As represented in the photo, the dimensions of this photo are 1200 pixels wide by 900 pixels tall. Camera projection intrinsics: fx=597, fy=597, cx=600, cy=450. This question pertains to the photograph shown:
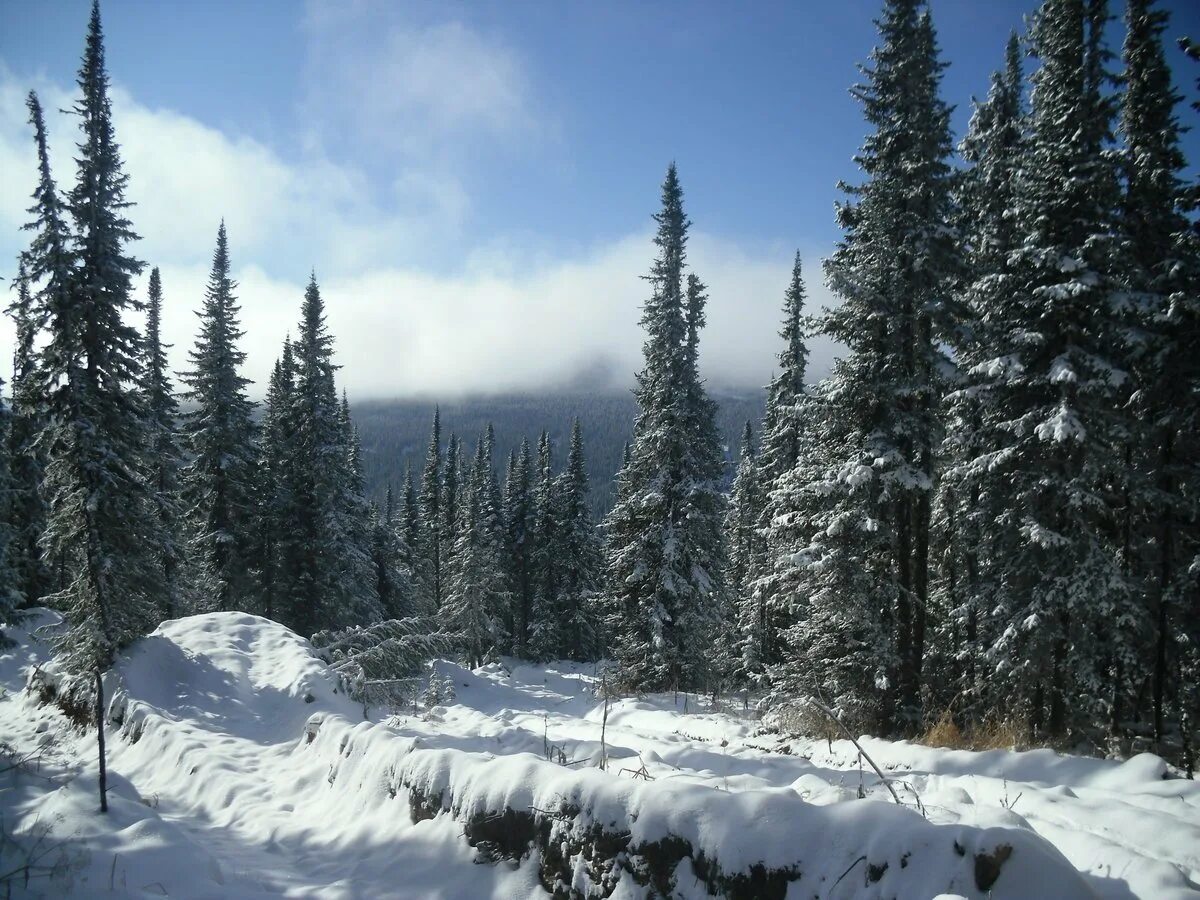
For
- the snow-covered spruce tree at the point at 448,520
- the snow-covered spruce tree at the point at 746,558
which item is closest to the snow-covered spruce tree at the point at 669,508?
the snow-covered spruce tree at the point at 746,558

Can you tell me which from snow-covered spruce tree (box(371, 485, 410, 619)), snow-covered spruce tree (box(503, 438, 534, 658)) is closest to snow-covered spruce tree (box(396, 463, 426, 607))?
snow-covered spruce tree (box(371, 485, 410, 619))

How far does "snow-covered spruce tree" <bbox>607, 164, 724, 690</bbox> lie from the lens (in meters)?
20.3

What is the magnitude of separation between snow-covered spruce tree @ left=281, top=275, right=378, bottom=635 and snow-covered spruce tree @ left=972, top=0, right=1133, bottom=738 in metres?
24.4

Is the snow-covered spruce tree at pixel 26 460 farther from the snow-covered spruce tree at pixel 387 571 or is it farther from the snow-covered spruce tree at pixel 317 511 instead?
the snow-covered spruce tree at pixel 387 571

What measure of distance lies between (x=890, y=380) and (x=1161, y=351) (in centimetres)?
484

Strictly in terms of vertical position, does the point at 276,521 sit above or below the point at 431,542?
above

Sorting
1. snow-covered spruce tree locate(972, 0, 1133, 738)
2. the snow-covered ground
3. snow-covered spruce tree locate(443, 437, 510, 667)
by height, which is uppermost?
snow-covered spruce tree locate(972, 0, 1133, 738)

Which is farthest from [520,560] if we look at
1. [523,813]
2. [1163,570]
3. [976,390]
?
[523,813]

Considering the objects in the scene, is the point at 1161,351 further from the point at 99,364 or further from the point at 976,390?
the point at 99,364

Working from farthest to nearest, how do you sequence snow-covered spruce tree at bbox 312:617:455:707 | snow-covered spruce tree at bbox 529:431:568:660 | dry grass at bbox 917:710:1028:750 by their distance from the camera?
snow-covered spruce tree at bbox 529:431:568:660 → snow-covered spruce tree at bbox 312:617:455:707 → dry grass at bbox 917:710:1028:750

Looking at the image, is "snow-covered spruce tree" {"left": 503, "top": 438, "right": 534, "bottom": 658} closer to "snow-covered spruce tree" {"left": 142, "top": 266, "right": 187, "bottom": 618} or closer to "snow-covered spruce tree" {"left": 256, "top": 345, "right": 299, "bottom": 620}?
"snow-covered spruce tree" {"left": 256, "top": 345, "right": 299, "bottom": 620}

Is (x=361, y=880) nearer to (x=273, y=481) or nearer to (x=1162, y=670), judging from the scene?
(x=1162, y=670)

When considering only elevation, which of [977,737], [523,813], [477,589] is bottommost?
[477,589]

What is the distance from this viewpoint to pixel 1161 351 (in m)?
11.6
